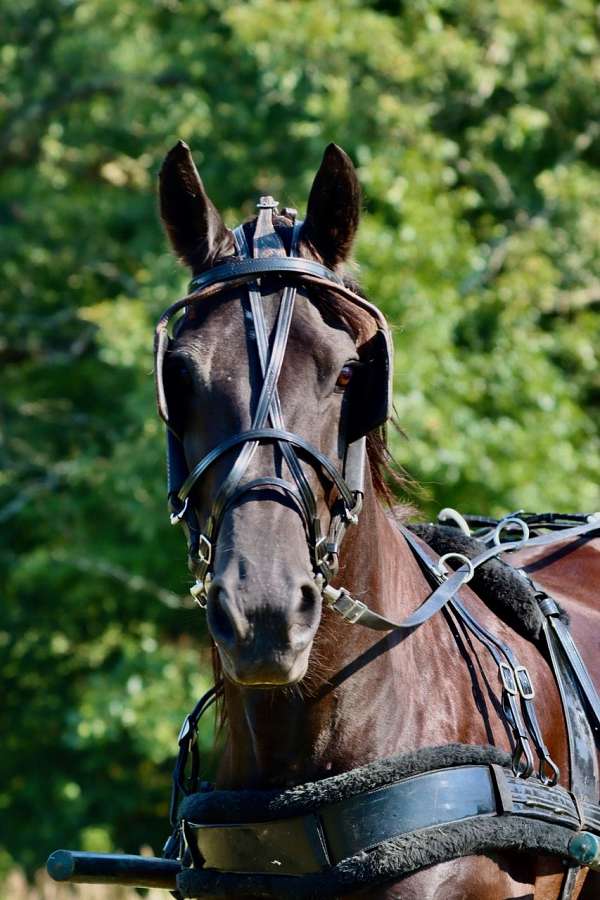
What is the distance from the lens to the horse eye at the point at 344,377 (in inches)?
105

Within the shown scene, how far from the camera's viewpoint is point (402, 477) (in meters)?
3.21

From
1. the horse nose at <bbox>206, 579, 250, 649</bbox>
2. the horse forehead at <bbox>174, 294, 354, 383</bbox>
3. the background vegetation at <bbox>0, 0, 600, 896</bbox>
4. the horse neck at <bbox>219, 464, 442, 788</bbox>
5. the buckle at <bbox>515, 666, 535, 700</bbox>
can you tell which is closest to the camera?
the horse nose at <bbox>206, 579, 250, 649</bbox>

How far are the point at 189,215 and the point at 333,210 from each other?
1.03 ft

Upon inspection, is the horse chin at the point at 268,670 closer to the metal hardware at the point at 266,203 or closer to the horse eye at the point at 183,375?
the horse eye at the point at 183,375

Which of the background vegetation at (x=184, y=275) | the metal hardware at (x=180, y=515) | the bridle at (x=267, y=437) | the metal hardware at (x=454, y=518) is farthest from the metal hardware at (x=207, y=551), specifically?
the background vegetation at (x=184, y=275)

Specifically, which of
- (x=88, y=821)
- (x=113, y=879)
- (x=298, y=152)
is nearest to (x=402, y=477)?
(x=113, y=879)

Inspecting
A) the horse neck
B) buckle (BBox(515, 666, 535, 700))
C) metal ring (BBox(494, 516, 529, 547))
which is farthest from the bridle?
metal ring (BBox(494, 516, 529, 547))

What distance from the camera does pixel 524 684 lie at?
297 cm

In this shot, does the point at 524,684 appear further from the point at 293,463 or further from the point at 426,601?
the point at 293,463

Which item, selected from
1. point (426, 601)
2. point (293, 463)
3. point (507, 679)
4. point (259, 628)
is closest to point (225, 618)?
point (259, 628)

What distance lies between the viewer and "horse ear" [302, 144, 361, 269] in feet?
9.14

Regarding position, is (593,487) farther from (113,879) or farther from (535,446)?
(113,879)

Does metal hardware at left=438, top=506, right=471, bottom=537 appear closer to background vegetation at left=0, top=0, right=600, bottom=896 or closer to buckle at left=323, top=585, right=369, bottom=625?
buckle at left=323, top=585, right=369, bottom=625

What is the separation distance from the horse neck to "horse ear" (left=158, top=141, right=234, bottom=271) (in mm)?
607
